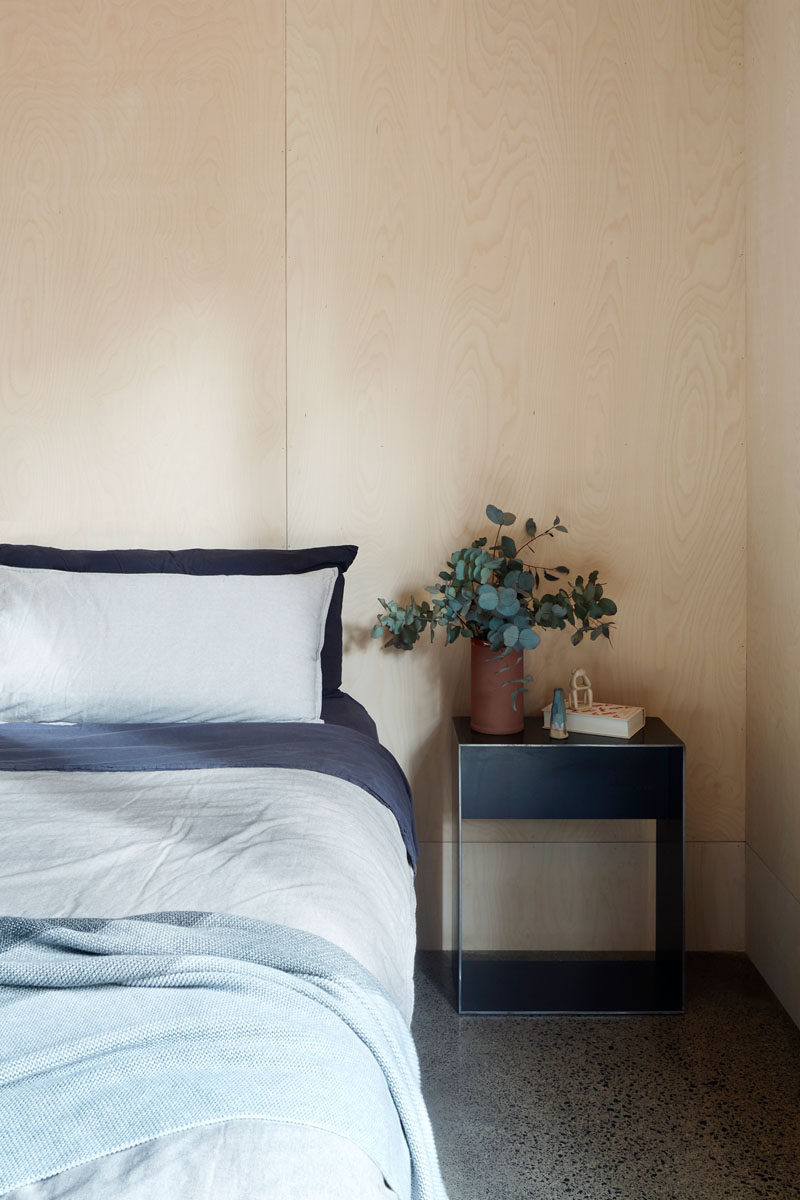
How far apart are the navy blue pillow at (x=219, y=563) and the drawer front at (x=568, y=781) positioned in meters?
0.43

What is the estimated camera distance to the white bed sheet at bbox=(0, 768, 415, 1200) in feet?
2.09

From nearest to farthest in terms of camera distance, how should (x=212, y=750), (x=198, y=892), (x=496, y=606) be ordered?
(x=198, y=892) → (x=212, y=750) → (x=496, y=606)

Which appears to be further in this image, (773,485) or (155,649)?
(773,485)

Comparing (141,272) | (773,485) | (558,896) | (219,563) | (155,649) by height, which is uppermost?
(141,272)

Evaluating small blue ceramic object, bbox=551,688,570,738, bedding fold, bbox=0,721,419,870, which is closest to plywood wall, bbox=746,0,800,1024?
small blue ceramic object, bbox=551,688,570,738

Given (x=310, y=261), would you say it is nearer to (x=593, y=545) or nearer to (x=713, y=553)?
(x=593, y=545)

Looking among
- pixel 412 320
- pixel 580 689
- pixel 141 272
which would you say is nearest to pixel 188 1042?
pixel 580 689

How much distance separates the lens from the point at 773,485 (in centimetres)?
229

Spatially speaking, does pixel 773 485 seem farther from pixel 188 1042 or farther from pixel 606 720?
pixel 188 1042

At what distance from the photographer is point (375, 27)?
2.49 metres

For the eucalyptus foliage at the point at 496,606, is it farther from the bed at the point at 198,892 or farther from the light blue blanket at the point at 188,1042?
the light blue blanket at the point at 188,1042

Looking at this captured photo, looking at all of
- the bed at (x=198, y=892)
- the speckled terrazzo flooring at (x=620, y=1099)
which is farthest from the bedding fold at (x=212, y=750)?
the speckled terrazzo flooring at (x=620, y=1099)

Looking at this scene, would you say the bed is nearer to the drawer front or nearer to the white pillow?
the white pillow

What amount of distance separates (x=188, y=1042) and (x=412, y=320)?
209cm
